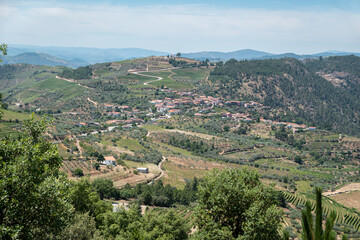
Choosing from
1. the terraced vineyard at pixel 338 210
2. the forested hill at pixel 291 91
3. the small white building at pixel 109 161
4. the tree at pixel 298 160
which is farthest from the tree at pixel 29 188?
the forested hill at pixel 291 91

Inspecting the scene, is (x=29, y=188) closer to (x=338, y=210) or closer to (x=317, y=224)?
(x=317, y=224)

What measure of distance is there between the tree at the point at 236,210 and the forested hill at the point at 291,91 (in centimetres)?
13470

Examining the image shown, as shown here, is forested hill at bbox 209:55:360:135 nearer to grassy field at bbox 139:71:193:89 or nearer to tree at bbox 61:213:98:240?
grassy field at bbox 139:71:193:89

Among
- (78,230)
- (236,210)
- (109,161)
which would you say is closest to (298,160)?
(109,161)

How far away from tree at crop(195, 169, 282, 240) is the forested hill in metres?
135

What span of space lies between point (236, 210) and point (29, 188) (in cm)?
949

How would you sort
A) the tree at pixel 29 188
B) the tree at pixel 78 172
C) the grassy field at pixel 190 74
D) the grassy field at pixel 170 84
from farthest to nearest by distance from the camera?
the grassy field at pixel 190 74 < the grassy field at pixel 170 84 < the tree at pixel 78 172 < the tree at pixel 29 188

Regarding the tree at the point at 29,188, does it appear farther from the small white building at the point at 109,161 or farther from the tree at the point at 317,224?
the small white building at the point at 109,161

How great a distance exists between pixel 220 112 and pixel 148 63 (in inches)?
3195

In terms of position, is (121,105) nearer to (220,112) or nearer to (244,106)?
(220,112)

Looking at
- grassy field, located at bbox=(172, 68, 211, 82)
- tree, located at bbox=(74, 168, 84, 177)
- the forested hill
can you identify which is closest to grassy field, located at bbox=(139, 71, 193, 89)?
grassy field, located at bbox=(172, 68, 211, 82)

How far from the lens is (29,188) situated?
841 centimetres

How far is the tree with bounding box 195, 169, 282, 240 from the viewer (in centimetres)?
1289

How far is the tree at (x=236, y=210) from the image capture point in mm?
12891
